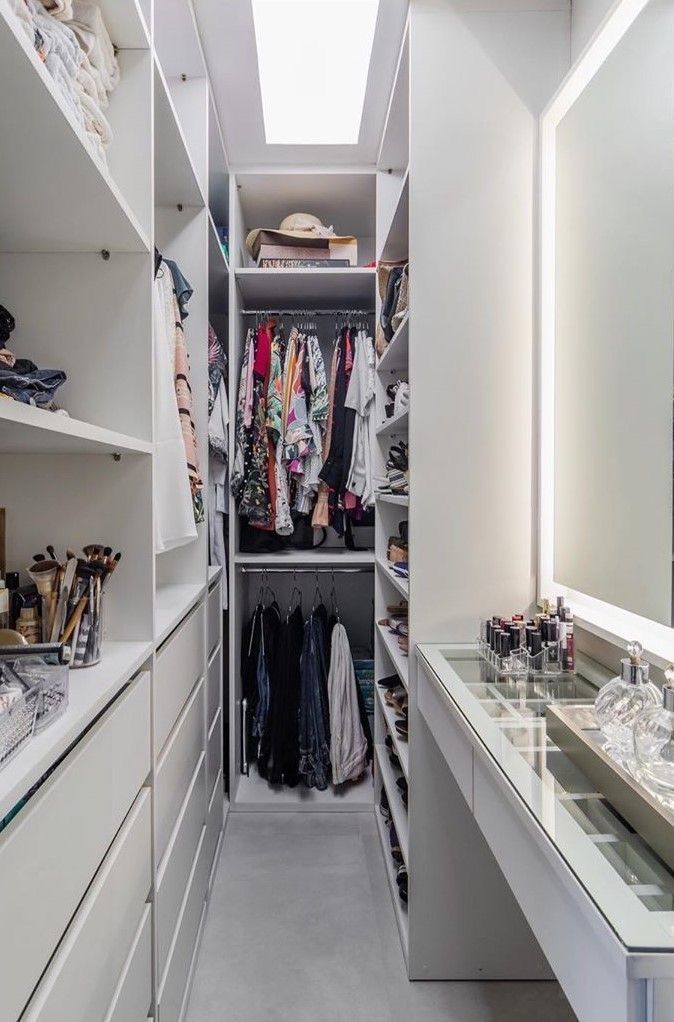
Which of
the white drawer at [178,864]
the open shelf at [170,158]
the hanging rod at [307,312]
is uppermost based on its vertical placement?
the open shelf at [170,158]

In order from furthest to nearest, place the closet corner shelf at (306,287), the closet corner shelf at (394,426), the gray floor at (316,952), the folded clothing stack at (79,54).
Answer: the closet corner shelf at (306,287)
the closet corner shelf at (394,426)
the gray floor at (316,952)
the folded clothing stack at (79,54)

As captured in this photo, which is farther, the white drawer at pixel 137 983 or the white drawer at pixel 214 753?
the white drawer at pixel 214 753

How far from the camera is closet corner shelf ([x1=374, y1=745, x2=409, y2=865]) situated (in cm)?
186

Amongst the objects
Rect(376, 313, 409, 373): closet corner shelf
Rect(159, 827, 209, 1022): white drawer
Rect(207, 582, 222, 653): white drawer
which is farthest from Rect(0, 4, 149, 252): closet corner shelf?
Rect(159, 827, 209, 1022): white drawer

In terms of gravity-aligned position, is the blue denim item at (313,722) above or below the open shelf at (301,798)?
above

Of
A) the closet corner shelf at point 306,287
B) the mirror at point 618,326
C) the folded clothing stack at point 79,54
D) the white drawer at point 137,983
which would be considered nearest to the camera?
the folded clothing stack at point 79,54

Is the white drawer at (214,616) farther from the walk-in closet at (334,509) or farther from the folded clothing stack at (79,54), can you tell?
the folded clothing stack at (79,54)

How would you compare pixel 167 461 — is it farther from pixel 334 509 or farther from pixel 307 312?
pixel 307 312

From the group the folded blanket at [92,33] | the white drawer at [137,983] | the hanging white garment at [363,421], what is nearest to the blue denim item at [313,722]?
the hanging white garment at [363,421]

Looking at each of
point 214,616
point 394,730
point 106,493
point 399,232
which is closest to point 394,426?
point 399,232

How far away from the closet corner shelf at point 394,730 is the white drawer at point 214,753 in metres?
0.60

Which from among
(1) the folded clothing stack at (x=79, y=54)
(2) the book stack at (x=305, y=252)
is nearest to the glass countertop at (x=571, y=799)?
(1) the folded clothing stack at (x=79, y=54)

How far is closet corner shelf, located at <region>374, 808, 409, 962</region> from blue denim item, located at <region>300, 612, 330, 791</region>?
29 centimetres

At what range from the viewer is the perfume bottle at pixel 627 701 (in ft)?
3.08
